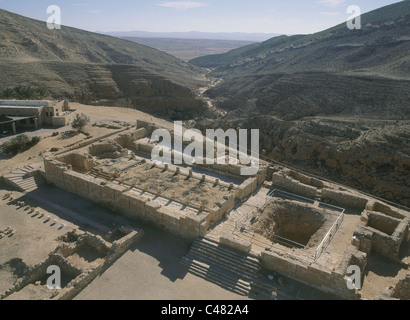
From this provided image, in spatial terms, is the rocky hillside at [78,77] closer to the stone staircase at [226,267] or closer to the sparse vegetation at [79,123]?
the sparse vegetation at [79,123]

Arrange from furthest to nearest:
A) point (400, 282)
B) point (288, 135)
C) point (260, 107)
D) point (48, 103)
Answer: point (260, 107), point (288, 135), point (48, 103), point (400, 282)

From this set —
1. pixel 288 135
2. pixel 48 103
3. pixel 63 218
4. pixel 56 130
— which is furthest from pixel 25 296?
pixel 288 135

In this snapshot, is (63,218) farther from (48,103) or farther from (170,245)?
(48,103)

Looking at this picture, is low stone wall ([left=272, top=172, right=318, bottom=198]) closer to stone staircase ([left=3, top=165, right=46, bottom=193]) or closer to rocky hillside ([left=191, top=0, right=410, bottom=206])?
rocky hillside ([left=191, top=0, right=410, bottom=206])

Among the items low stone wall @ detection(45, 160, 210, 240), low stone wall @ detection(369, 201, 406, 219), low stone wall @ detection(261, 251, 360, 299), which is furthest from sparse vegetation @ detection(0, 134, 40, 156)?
low stone wall @ detection(369, 201, 406, 219)

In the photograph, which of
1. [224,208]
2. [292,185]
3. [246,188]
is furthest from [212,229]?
[292,185]
